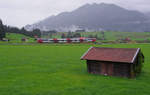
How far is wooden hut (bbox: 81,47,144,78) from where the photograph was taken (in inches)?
754

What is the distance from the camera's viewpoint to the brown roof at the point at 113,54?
63.1ft

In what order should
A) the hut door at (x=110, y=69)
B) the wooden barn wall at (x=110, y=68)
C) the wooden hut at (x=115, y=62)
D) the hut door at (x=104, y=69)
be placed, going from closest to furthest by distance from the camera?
the wooden hut at (x=115, y=62)
the wooden barn wall at (x=110, y=68)
the hut door at (x=110, y=69)
the hut door at (x=104, y=69)

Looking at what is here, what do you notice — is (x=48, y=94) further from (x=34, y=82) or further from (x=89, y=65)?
(x=89, y=65)

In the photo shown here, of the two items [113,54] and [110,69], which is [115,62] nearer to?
[110,69]

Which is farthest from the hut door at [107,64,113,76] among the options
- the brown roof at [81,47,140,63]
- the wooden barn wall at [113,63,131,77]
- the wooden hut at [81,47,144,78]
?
the brown roof at [81,47,140,63]

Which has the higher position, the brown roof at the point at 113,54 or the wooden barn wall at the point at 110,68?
the brown roof at the point at 113,54

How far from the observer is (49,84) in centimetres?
A: 1673

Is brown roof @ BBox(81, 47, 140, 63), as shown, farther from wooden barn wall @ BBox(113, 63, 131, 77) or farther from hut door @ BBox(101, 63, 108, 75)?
hut door @ BBox(101, 63, 108, 75)

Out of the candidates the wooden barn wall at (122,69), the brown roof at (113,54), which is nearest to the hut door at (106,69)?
the wooden barn wall at (122,69)

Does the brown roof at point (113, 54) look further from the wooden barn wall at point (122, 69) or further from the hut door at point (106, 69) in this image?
the hut door at point (106, 69)

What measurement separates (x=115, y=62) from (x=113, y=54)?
1.47 m

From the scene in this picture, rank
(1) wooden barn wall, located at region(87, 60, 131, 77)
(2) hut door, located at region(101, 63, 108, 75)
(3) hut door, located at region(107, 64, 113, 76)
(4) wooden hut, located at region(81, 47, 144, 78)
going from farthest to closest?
(2) hut door, located at region(101, 63, 108, 75) < (3) hut door, located at region(107, 64, 113, 76) < (1) wooden barn wall, located at region(87, 60, 131, 77) < (4) wooden hut, located at region(81, 47, 144, 78)

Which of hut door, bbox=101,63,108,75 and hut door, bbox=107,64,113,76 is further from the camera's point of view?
hut door, bbox=101,63,108,75

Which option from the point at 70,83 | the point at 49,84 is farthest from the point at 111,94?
the point at 49,84
